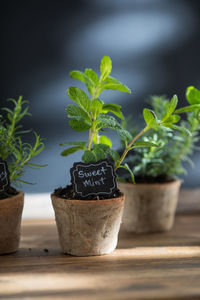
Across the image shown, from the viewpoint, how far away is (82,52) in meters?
1.65

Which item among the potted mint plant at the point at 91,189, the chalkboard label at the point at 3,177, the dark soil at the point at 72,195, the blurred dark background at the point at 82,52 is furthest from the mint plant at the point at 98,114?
the blurred dark background at the point at 82,52

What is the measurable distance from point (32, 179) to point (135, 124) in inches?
22.6

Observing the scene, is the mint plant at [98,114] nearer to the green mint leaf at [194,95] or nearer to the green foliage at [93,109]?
the green foliage at [93,109]

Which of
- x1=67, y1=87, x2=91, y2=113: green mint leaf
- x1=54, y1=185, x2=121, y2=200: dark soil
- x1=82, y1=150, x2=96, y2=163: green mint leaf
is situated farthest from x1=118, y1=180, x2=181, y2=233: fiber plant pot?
x1=67, y1=87, x2=91, y2=113: green mint leaf

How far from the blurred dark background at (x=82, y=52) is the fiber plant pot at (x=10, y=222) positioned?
41cm

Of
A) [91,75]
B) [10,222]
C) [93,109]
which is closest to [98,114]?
[93,109]

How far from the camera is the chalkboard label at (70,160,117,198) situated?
121cm

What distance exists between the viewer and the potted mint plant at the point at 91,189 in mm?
1187

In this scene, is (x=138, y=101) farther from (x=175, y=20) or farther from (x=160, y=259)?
(x=160, y=259)

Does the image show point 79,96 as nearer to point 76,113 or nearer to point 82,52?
point 76,113

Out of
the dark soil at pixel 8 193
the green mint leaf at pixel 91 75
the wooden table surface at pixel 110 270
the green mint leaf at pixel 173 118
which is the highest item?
the green mint leaf at pixel 91 75

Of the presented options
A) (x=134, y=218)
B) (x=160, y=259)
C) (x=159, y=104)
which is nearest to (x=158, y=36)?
(x=159, y=104)

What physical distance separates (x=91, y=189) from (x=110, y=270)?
10.9 inches

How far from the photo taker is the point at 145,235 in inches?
58.8
